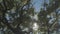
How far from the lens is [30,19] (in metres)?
5.42

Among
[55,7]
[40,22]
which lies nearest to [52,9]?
[55,7]

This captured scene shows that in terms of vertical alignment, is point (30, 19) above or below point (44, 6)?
below

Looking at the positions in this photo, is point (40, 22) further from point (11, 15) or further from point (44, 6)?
point (11, 15)

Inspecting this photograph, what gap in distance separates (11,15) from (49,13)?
106 centimetres

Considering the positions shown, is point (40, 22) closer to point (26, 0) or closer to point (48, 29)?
point (48, 29)

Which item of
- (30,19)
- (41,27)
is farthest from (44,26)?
(30,19)

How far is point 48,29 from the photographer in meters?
5.41

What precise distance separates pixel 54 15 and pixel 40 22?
17.2 inches

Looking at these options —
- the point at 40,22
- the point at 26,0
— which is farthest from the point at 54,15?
the point at 26,0

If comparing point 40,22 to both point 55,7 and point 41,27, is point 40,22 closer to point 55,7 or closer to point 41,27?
→ point 41,27

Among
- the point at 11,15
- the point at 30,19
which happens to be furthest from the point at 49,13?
the point at 11,15

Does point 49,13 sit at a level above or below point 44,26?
above

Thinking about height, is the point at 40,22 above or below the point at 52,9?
below

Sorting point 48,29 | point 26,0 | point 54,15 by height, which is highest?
point 26,0
